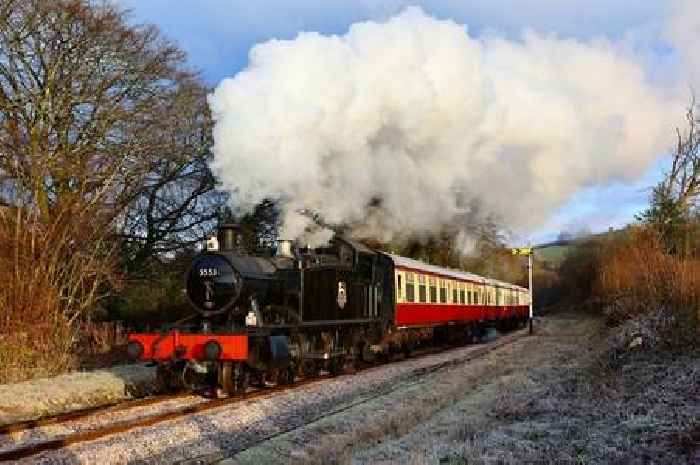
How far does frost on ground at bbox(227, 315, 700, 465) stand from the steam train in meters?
2.32

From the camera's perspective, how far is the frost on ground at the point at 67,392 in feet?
35.1

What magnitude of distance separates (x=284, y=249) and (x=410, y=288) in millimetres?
6194

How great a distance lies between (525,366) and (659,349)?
417 cm

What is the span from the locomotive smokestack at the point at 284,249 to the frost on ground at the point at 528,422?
3603 millimetres

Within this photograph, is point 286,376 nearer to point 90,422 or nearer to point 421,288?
point 90,422

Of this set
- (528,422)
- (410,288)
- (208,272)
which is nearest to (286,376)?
(208,272)

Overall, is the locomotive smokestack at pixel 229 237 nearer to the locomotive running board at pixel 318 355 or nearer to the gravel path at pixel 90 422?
the locomotive running board at pixel 318 355

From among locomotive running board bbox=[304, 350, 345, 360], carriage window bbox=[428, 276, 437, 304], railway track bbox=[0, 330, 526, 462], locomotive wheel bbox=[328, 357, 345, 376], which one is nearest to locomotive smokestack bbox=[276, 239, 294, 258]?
locomotive running board bbox=[304, 350, 345, 360]

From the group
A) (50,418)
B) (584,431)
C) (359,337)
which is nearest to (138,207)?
(359,337)

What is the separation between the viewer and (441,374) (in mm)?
14164

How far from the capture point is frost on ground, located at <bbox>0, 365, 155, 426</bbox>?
10.7 metres

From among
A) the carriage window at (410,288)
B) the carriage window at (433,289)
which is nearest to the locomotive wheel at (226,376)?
the carriage window at (410,288)

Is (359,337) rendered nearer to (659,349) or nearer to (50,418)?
(659,349)

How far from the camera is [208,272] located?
40.2ft
